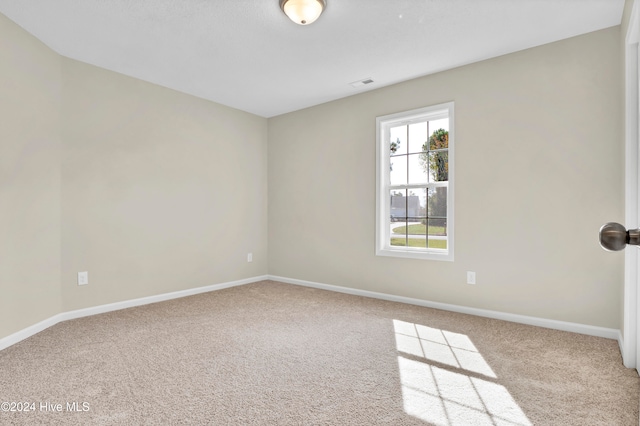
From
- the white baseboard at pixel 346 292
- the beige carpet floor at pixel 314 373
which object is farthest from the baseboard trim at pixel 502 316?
the beige carpet floor at pixel 314 373

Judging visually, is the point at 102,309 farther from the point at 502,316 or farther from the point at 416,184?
the point at 502,316

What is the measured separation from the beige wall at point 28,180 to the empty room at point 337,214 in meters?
0.02

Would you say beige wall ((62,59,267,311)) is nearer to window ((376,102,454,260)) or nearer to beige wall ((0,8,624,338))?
beige wall ((0,8,624,338))

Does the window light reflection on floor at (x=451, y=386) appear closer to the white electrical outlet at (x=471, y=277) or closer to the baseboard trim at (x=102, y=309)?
the white electrical outlet at (x=471, y=277)

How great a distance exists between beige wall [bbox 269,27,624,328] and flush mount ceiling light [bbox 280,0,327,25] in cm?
173

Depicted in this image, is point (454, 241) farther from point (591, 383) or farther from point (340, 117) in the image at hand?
point (340, 117)

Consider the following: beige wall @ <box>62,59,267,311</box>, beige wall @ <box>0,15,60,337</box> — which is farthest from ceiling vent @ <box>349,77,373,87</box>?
beige wall @ <box>0,15,60,337</box>

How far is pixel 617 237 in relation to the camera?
77 cm

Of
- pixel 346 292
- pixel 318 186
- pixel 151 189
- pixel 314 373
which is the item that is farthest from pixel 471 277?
pixel 151 189

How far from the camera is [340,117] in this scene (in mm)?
4434

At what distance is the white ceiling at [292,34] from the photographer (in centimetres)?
249

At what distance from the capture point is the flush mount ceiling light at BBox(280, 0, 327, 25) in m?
2.35

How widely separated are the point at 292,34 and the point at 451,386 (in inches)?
110

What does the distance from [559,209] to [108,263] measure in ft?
14.0
